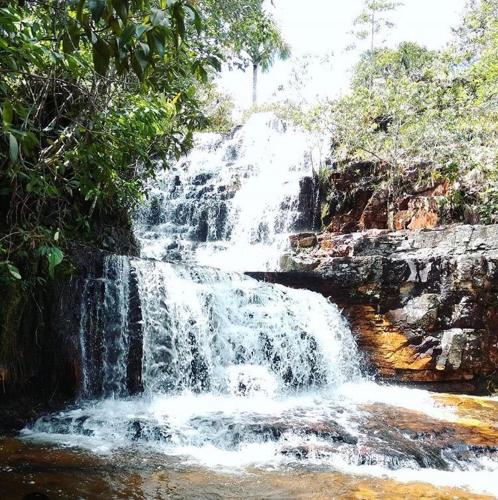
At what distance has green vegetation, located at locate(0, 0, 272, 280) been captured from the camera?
1981mm

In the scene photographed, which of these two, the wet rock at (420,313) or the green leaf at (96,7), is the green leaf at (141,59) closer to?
the green leaf at (96,7)

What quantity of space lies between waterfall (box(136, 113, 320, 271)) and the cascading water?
45 cm

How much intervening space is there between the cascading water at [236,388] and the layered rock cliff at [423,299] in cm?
54

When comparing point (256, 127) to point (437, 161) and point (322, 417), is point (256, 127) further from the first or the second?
point (322, 417)

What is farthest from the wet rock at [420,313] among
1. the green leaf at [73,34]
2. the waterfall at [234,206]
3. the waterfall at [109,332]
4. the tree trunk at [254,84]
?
the tree trunk at [254,84]

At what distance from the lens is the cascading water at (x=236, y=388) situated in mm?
5539

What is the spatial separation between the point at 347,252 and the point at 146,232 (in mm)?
6240

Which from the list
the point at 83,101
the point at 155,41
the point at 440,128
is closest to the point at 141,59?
the point at 155,41

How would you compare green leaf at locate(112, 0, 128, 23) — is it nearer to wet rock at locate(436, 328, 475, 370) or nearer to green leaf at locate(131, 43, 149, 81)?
green leaf at locate(131, 43, 149, 81)

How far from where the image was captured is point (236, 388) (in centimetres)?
818

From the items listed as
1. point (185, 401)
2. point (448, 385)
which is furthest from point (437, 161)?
point (185, 401)

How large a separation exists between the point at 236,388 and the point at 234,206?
7.98 meters

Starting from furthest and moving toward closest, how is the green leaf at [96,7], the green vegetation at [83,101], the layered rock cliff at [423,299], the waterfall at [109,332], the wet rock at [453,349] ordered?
the layered rock cliff at [423,299]
the wet rock at [453,349]
the waterfall at [109,332]
the green vegetation at [83,101]
the green leaf at [96,7]

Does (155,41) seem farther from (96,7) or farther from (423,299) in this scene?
(423,299)
